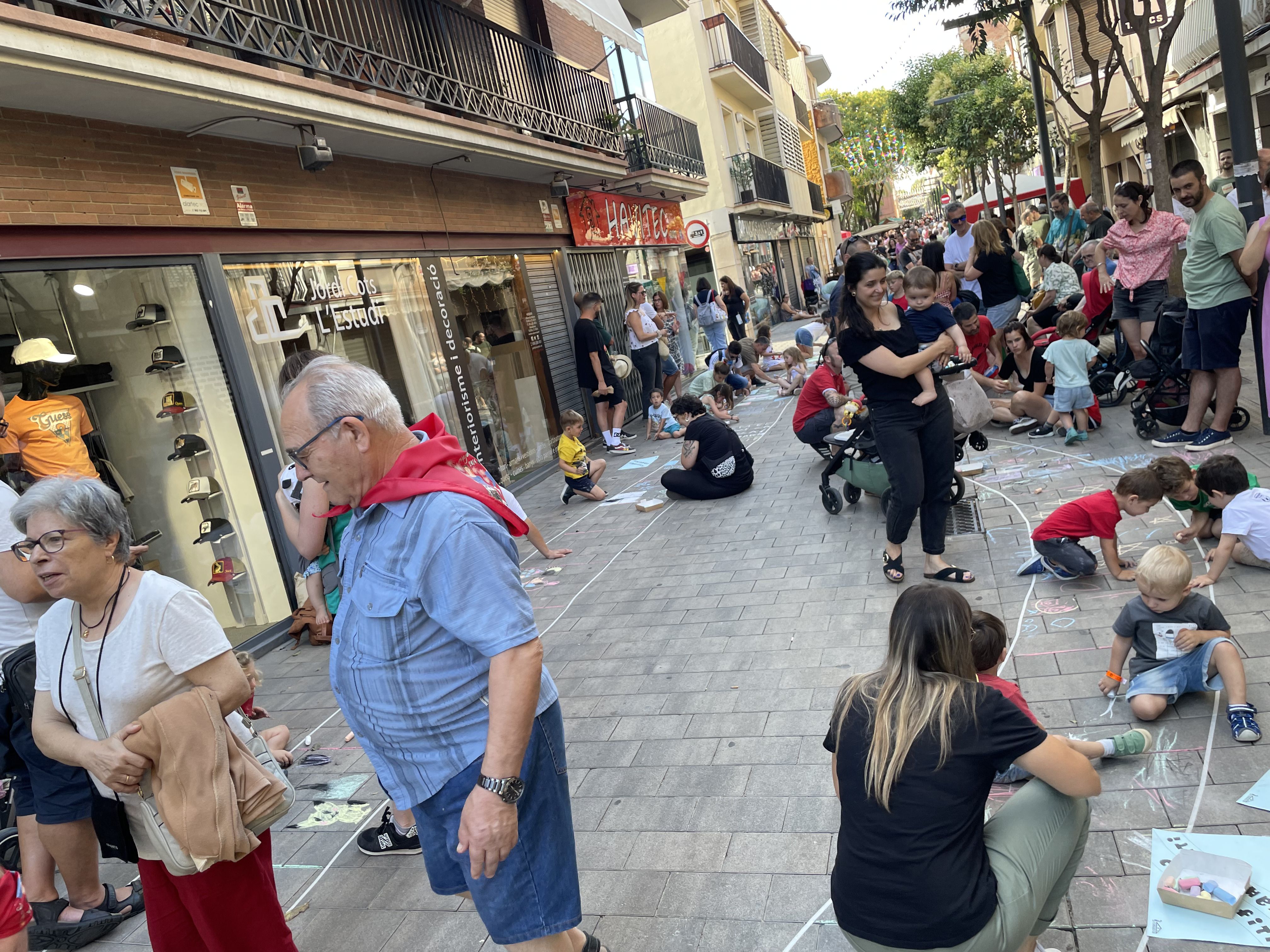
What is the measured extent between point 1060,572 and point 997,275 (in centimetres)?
630

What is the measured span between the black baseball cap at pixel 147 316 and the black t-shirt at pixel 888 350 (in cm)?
510

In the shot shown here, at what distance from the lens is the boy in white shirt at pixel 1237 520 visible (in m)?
4.52

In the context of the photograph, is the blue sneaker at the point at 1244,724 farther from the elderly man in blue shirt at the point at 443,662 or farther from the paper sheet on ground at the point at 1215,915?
the elderly man in blue shirt at the point at 443,662

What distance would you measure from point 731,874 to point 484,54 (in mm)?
10188

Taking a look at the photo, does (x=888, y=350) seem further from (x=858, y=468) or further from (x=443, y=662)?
(x=443, y=662)

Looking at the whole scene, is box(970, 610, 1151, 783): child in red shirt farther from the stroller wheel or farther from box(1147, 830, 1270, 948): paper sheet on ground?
the stroller wheel

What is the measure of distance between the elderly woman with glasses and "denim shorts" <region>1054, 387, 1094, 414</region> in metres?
7.47

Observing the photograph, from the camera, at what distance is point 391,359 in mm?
9656

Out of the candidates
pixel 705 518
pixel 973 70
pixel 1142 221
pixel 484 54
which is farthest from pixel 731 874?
pixel 973 70

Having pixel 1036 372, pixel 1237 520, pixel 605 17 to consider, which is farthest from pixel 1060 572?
pixel 605 17

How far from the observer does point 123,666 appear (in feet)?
8.71

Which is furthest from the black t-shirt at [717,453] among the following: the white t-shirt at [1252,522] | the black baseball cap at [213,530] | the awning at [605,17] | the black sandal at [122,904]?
the black sandal at [122,904]

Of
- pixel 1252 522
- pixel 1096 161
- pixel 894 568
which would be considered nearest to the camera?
pixel 1252 522

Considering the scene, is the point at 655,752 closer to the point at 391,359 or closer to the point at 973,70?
the point at 391,359
